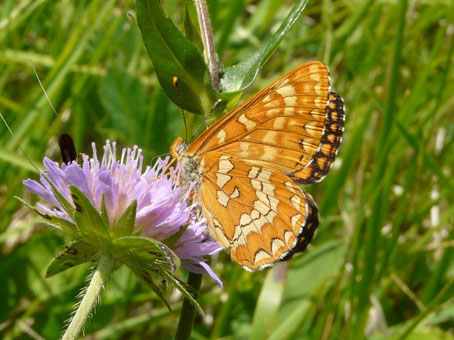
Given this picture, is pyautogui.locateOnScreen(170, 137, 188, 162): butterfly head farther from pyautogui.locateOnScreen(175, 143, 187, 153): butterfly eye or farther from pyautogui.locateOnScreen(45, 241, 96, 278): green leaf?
pyautogui.locateOnScreen(45, 241, 96, 278): green leaf

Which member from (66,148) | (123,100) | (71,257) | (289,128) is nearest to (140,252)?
(71,257)

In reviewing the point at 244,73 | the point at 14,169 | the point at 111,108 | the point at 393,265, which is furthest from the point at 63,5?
the point at 393,265

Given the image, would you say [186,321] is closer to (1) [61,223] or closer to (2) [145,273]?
(2) [145,273]

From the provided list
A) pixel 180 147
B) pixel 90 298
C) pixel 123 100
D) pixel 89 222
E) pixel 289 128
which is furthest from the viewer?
pixel 123 100

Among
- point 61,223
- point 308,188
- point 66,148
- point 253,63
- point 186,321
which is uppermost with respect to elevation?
point 253,63

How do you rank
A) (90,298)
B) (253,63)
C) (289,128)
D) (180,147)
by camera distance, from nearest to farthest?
(90,298) → (253,63) → (289,128) → (180,147)

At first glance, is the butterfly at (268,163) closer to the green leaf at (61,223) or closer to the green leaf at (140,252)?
the green leaf at (140,252)
